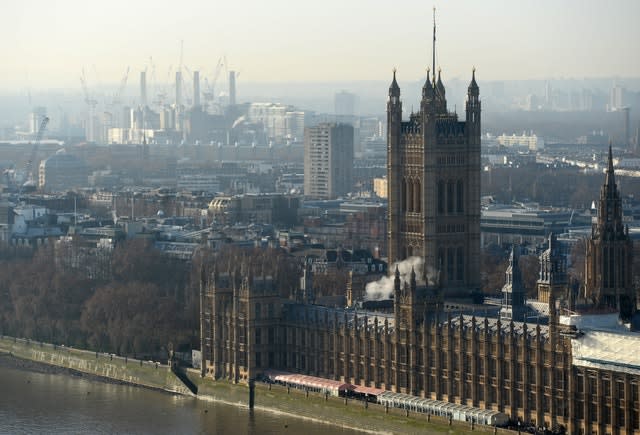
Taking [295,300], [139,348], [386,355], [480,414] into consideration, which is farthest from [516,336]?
[139,348]

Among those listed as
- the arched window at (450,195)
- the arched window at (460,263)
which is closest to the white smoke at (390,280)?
the arched window at (460,263)

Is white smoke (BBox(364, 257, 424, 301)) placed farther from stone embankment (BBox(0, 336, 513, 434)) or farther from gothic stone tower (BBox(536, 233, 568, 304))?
stone embankment (BBox(0, 336, 513, 434))

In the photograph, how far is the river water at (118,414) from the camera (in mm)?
75000

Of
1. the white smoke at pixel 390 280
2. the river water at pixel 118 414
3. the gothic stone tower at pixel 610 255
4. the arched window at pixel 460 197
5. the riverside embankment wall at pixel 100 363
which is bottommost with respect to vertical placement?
the river water at pixel 118 414

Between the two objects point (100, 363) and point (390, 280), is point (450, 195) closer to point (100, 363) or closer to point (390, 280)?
point (390, 280)

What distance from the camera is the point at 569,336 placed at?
65.9 meters

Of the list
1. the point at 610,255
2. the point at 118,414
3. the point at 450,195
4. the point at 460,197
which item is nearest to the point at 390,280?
the point at 450,195

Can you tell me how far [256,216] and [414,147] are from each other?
69942 mm

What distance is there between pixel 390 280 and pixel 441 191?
4.98 metres

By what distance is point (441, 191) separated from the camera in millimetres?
88000

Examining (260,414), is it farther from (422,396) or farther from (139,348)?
(139,348)

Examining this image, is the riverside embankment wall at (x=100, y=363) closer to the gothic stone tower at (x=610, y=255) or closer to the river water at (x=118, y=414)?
the river water at (x=118, y=414)

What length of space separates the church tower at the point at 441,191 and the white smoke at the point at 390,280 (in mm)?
739

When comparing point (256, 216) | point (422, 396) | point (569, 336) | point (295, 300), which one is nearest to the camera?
point (569, 336)
